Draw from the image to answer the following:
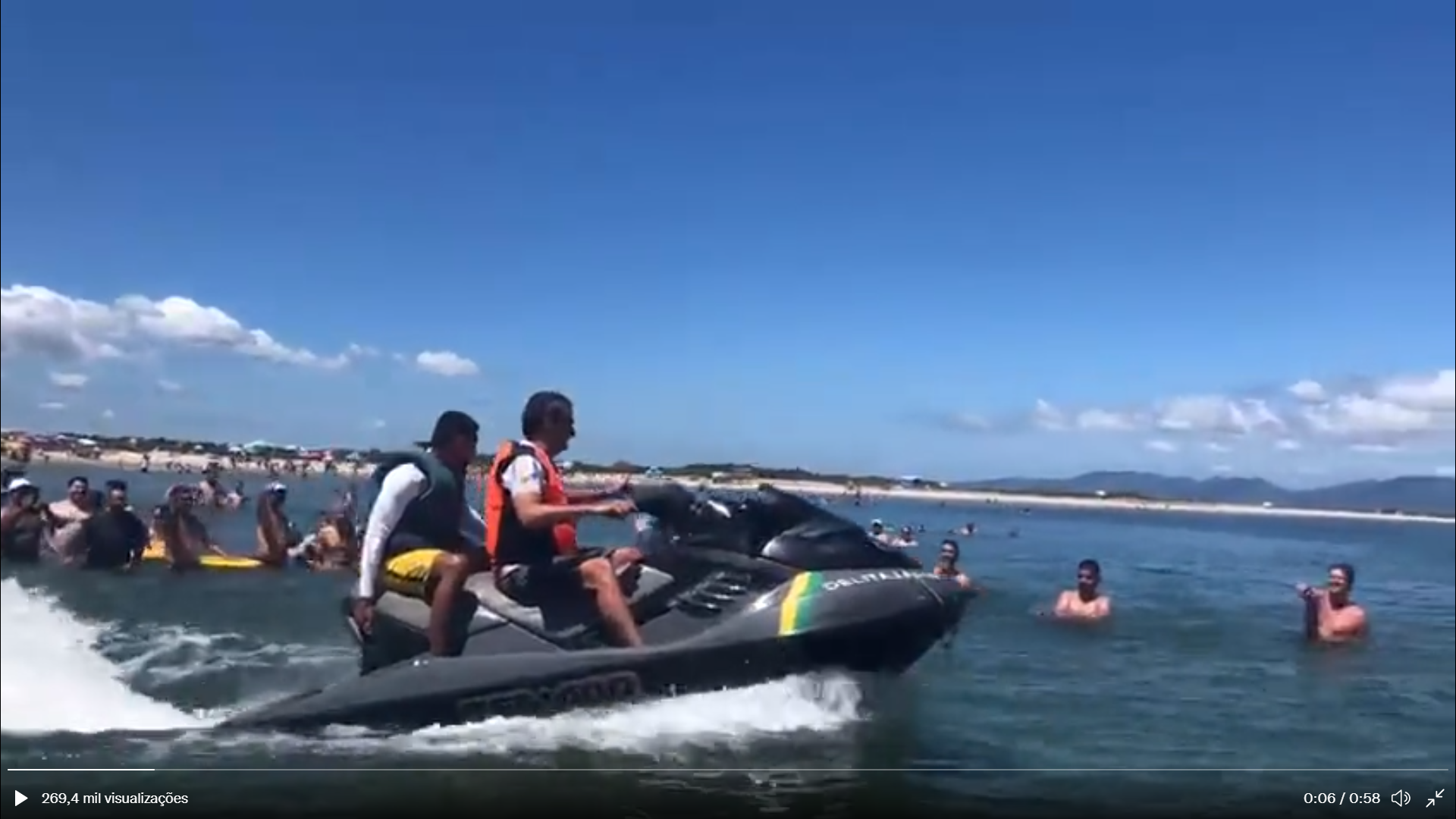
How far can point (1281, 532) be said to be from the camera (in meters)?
9.72

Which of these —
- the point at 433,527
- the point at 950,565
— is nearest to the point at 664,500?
the point at 433,527

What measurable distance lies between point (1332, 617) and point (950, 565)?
2.53m

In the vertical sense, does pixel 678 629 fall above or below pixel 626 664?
above

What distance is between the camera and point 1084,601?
23.9 feet

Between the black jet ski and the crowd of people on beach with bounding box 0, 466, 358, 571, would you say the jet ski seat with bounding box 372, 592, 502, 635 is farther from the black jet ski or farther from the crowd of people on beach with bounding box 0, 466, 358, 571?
the crowd of people on beach with bounding box 0, 466, 358, 571

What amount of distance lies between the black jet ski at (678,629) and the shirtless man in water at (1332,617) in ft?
9.50

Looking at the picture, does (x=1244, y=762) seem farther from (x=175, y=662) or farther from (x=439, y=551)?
(x=175, y=662)

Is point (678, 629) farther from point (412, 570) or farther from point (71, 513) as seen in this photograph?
point (71, 513)

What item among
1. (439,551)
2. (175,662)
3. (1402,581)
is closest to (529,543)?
(439,551)

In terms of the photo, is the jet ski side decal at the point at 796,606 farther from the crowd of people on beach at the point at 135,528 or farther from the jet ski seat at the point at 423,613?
the crowd of people on beach at the point at 135,528

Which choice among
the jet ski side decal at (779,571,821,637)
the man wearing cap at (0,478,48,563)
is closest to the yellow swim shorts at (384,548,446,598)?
the jet ski side decal at (779,571,821,637)

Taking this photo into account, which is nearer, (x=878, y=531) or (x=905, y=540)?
(x=878, y=531)
